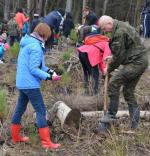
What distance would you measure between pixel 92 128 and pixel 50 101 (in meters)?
1.79

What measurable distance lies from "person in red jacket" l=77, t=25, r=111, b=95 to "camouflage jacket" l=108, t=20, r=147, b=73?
210 cm

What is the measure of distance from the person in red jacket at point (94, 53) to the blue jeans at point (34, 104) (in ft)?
8.76

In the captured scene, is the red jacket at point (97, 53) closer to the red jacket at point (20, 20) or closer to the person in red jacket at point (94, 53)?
the person in red jacket at point (94, 53)

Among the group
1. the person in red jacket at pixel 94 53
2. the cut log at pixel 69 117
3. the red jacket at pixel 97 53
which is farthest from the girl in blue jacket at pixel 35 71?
the red jacket at pixel 97 53

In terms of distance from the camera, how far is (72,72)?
37.0ft

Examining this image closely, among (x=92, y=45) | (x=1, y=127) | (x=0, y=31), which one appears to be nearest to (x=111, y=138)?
(x=1, y=127)

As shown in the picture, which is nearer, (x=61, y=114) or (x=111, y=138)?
(x=111, y=138)

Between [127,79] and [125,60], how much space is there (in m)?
0.28

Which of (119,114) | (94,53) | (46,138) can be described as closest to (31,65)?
(46,138)

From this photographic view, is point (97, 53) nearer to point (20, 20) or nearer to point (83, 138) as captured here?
point (83, 138)

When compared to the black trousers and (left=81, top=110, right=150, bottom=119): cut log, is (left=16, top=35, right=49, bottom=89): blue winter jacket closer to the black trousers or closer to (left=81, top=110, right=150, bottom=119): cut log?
(left=81, top=110, right=150, bottom=119): cut log

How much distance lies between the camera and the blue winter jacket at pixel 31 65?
20.2ft

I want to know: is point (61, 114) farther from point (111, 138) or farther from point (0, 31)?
point (0, 31)

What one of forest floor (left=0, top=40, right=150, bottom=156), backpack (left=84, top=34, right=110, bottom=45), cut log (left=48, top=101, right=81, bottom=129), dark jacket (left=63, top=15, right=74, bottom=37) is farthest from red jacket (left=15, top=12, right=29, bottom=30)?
cut log (left=48, top=101, right=81, bottom=129)
